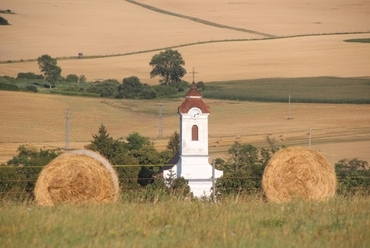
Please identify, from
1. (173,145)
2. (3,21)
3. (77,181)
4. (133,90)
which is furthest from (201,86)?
(77,181)

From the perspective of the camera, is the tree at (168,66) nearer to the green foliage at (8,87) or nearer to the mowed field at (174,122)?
the mowed field at (174,122)

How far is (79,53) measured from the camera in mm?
98188

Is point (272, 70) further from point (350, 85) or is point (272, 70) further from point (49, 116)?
point (49, 116)

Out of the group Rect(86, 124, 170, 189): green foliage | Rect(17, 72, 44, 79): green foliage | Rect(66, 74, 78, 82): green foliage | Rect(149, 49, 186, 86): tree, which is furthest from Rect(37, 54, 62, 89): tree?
Rect(86, 124, 170, 189): green foliage

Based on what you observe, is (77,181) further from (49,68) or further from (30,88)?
(49,68)

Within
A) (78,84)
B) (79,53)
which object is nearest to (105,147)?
(78,84)

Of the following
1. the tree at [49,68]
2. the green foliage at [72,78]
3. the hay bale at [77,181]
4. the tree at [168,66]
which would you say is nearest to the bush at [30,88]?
the tree at [49,68]

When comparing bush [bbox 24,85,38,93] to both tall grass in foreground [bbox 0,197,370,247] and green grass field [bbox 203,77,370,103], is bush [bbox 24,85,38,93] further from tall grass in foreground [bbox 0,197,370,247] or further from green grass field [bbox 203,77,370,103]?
tall grass in foreground [bbox 0,197,370,247]

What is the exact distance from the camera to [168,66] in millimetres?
89375

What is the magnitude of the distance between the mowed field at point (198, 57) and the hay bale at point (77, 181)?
32.2 metres

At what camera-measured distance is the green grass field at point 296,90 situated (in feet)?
240

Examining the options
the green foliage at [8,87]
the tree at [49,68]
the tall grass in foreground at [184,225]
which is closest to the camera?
the tall grass in foreground at [184,225]

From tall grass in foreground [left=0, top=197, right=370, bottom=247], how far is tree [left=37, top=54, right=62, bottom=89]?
245ft

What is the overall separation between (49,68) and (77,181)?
242 ft
